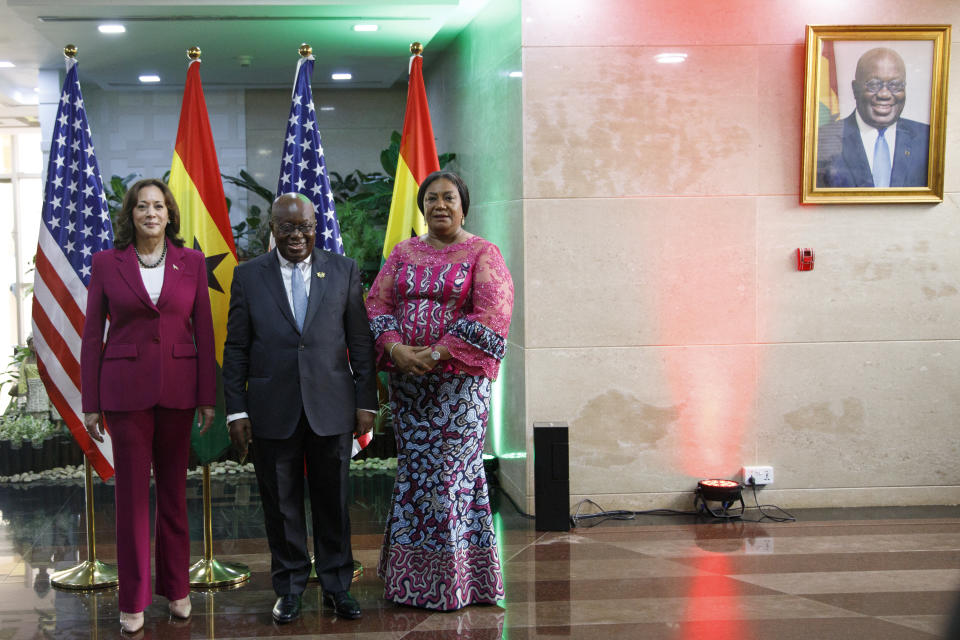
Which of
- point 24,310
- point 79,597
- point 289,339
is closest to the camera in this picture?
point 289,339

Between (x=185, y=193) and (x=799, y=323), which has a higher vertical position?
(x=185, y=193)

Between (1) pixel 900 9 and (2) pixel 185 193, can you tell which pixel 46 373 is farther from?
(1) pixel 900 9

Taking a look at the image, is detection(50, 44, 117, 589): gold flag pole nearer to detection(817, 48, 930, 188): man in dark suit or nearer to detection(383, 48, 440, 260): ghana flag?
detection(383, 48, 440, 260): ghana flag

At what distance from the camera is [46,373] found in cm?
427

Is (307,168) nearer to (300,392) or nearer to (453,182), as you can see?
(453,182)

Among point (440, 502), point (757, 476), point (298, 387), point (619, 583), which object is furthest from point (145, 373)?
point (757, 476)

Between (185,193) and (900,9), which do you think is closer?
(185,193)

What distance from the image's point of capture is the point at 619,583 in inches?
165

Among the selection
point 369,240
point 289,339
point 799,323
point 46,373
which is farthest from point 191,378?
point 369,240

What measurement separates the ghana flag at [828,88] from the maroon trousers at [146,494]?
3.95 m

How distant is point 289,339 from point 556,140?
241cm

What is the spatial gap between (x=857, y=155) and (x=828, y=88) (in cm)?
43

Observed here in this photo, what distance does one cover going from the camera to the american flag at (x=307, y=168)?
14.7 feet

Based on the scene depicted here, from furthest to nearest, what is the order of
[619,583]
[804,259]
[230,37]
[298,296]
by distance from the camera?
[230,37], [804,259], [619,583], [298,296]
